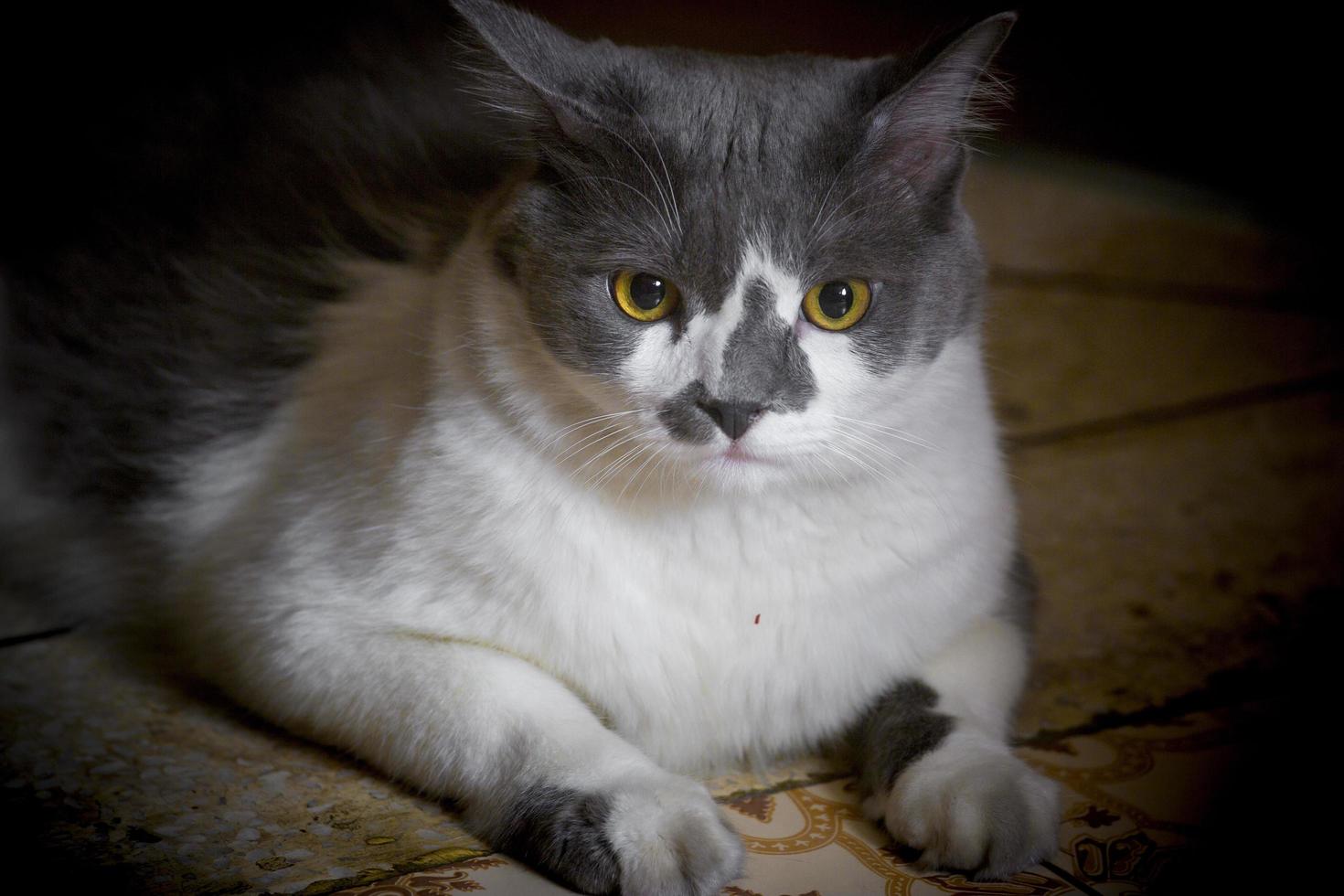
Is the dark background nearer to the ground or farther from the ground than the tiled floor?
farther from the ground

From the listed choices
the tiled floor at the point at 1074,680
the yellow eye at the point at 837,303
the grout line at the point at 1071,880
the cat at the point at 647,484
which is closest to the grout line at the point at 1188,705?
the tiled floor at the point at 1074,680

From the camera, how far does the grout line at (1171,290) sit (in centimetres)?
342

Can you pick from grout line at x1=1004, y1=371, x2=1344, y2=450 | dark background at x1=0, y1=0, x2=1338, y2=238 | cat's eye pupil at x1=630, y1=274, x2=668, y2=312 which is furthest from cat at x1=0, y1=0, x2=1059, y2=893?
dark background at x1=0, y1=0, x2=1338, y2=238

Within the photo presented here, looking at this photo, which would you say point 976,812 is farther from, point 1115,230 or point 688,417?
point 1115,230

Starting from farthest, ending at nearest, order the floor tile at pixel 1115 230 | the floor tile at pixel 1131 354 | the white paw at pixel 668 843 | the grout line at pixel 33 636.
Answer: the floor tile at pixel 1115 230 → the floor tile at pixel 1131 354 → the grout line at pixel 33 636 → the white paw at pixel 668 843

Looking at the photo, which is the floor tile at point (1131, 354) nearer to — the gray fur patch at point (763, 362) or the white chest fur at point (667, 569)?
the white chest fur at point (667, 569)

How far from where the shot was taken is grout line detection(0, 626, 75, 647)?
1876mm

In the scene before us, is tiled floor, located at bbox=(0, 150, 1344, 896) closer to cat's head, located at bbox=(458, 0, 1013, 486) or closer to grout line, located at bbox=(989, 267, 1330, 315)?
grout line, located at bbox=(989, 267, 1330, 315)

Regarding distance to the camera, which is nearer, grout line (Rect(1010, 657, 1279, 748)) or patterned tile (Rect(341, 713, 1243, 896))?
patterned tile (Rect(341, 713, 1243, 896))

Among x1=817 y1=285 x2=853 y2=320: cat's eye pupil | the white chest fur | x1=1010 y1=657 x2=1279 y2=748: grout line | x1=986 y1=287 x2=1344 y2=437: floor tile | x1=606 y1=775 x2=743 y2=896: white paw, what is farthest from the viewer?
x1=986 y1=287 x2=1344 y2=437: floor tile

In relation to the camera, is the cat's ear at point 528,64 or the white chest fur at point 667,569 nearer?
the cat's ear at point 528,64

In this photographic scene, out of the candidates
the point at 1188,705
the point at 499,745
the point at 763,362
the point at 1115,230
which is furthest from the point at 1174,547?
the point at 1115,230

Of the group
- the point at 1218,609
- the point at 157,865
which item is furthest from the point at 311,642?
the point at 1218,609

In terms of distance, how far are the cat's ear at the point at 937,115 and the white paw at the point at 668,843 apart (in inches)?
29.3
